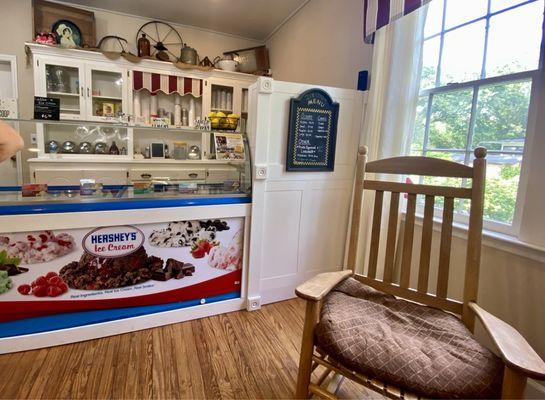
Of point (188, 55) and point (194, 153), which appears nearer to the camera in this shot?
point (194, 153)

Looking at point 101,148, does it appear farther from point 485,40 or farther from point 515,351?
point 515,351

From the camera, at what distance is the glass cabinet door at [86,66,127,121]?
316 centimetres

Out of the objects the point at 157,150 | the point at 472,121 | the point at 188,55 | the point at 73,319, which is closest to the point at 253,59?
the point at 188,55

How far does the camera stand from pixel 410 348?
97 centimetres

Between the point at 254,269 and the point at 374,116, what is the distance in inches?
52.1

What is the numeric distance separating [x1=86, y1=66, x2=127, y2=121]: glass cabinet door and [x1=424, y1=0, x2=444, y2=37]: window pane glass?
9.46 ft

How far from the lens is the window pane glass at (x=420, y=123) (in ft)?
6.34

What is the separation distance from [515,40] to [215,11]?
9.42ft

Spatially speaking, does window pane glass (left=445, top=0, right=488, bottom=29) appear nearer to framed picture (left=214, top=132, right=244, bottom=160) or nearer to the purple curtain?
the purple curtain

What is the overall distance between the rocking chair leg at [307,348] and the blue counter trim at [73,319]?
1.05 metres

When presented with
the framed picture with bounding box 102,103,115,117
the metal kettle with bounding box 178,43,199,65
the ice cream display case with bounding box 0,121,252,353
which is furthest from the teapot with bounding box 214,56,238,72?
the ice cream display case with bounding box 0,121,252,353

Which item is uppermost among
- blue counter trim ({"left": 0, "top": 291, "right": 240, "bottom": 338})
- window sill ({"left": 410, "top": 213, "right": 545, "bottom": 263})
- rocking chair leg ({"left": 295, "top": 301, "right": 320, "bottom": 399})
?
window sill ({"left": 410, "top": 213, "right": 545, "bottom": 263})

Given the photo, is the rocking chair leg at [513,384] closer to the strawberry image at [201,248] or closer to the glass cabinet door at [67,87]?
the strawberry image at [201,248]

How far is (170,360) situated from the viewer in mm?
1569
